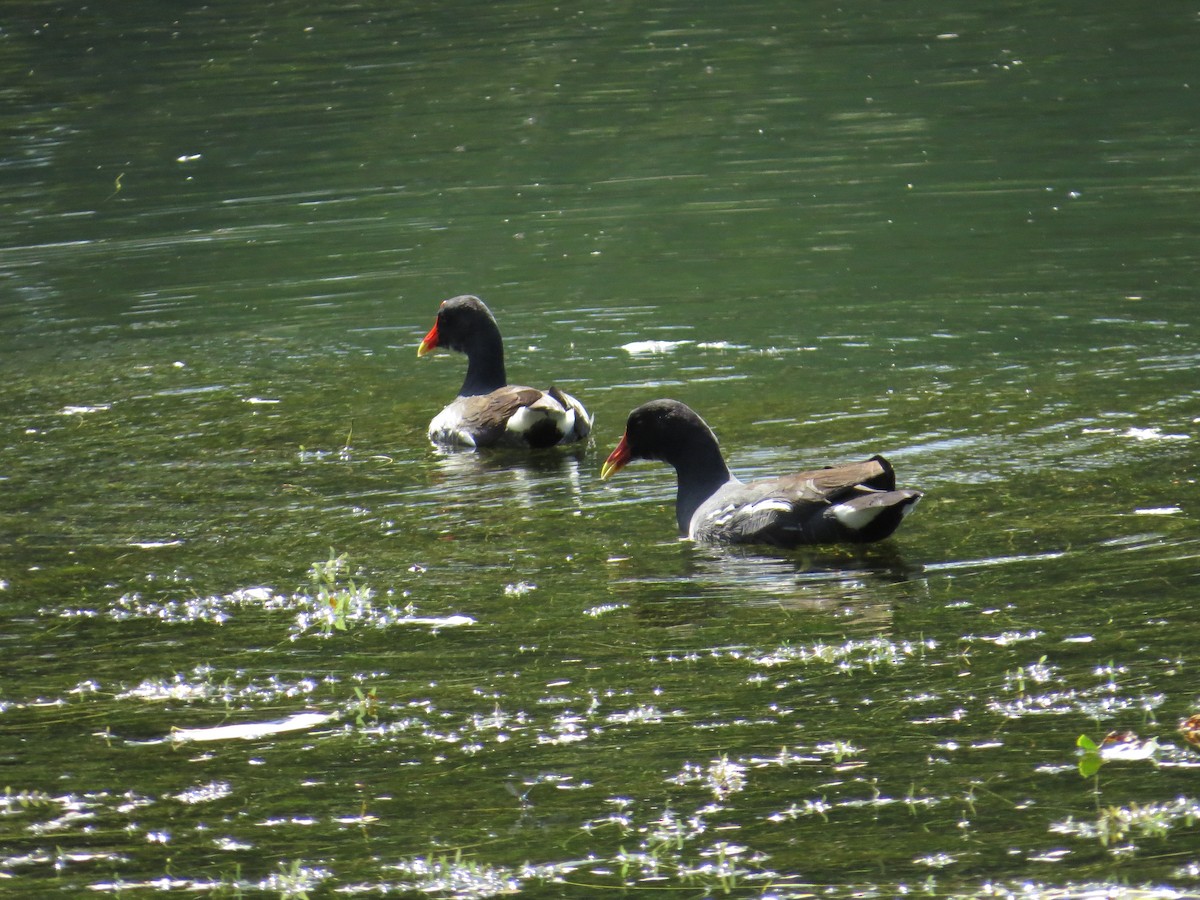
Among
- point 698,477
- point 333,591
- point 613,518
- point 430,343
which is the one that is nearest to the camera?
point 333,591

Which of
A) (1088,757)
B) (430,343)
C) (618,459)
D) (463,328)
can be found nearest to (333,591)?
(618,459)

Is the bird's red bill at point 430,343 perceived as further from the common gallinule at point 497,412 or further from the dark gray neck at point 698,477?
the dark gray neck at point 698,477

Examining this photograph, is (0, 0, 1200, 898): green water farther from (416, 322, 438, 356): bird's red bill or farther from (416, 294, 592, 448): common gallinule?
(416, 322, 438, 356): bird's red bill

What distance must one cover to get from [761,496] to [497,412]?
317 cm

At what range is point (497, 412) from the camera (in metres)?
12.2

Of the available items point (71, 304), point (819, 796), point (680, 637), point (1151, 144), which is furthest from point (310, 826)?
point (1151, 144)

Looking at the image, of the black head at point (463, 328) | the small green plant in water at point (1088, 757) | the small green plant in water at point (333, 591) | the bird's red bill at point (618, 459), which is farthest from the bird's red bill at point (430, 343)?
the small green plant in water at point (1088, 757)

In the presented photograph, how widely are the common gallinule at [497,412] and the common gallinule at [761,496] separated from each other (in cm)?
136

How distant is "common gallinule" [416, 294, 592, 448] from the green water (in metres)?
0.24

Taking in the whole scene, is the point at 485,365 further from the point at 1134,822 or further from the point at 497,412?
the point at 1134,822

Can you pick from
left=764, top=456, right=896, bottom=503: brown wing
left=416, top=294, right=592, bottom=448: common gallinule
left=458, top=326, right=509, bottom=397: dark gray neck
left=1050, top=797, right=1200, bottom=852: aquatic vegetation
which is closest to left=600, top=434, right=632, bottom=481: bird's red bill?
left=416, top=294, right=592, bottom=448: common gallinule

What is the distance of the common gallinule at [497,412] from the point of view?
11992mm

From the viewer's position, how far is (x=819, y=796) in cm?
610

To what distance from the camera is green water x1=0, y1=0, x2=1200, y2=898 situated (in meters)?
6.03
